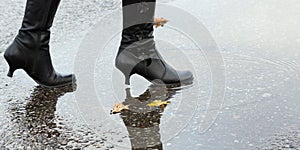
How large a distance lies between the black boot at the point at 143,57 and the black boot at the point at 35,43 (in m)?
0.40

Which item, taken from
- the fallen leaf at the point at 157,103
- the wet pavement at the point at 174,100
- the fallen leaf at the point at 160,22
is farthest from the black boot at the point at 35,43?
the fallen leaf at the point at 160,22

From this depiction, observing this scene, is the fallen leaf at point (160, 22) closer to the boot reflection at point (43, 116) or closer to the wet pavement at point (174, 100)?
the wet pavement at point (174, 100)

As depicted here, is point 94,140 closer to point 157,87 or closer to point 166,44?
point 157,87

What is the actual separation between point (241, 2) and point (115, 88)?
6.45ft

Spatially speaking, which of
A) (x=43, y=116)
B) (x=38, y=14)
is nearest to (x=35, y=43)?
(x=38, y=14)

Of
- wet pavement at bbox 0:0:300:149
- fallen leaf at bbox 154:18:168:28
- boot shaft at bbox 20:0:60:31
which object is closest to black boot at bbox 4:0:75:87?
boot shaft at bbox 20:0:60:31

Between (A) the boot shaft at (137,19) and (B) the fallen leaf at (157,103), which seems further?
(A) the boot shaft at (137,19)

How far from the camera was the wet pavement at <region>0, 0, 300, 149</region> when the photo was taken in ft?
8.11

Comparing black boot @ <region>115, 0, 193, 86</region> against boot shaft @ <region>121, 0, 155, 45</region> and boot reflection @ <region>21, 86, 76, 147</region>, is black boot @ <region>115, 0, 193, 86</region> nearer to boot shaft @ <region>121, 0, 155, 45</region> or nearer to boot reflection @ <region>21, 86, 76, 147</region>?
boot shaft @ <region>121, 0, 155, 45</region>

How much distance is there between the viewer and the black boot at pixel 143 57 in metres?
2.98

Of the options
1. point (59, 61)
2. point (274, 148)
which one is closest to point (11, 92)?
point (59, 61)

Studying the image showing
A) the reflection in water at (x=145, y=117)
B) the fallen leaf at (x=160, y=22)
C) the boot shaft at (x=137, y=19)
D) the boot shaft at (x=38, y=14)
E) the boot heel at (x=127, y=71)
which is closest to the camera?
the reflection in water at (x=145, y=117)

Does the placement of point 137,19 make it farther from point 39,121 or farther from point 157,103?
point 39,121

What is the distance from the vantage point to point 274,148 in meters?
2.36
